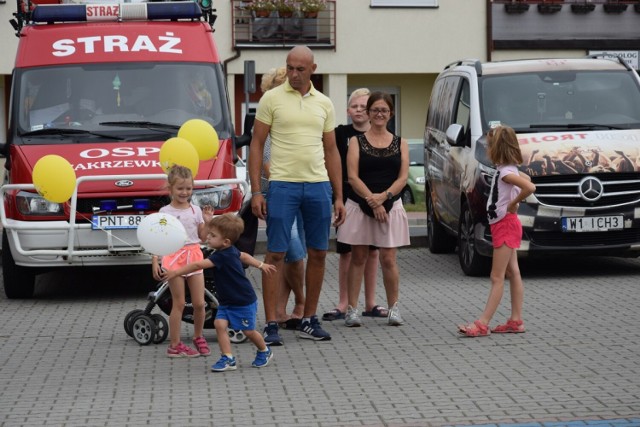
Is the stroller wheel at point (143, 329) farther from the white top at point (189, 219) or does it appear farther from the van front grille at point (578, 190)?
the van front grille at point (578, 190)

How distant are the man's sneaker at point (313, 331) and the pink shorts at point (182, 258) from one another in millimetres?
961

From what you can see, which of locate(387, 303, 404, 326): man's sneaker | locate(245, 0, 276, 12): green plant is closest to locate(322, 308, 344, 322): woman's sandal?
locate(387, 303, 404, 326): man's sneaker

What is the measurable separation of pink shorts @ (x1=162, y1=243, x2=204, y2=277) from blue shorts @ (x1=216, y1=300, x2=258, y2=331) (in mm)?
809

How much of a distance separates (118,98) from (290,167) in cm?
389

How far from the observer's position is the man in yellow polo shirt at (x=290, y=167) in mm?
10273

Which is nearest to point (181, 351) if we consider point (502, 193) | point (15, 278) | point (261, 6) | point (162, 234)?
point (162, 234)

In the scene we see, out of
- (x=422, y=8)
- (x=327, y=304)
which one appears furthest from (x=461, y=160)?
(x=422, y=8)

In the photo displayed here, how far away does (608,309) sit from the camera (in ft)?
39.1

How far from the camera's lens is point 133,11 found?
14.3 meters

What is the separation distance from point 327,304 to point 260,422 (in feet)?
16.7

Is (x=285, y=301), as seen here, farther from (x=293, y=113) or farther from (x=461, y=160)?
(x=461, y=160)

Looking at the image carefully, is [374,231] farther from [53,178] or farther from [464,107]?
[464,107]

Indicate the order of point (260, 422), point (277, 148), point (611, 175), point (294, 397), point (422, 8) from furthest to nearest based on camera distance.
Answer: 1. point (422, 8)
2. point (611, 175)
3. point (277, 148)
4. point (294, 397)
5. point (260, 422)

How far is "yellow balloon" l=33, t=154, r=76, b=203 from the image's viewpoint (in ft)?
37.5
